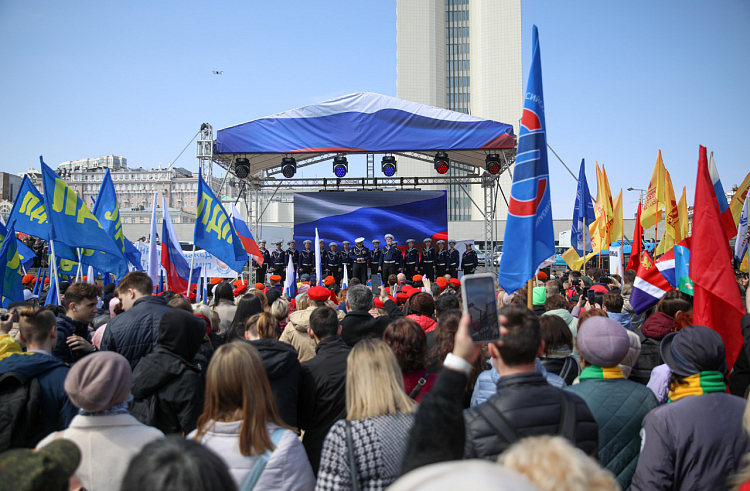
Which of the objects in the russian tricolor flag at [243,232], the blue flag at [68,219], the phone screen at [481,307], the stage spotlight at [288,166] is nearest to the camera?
the phone screen at [481,307]

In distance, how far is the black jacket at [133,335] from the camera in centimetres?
373

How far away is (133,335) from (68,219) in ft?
12.2

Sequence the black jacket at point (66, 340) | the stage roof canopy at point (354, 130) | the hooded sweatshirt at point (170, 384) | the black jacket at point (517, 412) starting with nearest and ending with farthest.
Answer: the black jacket at point (517, 412) < the hooded sweatshirt at point (170, 384) < the black jacket at point (66, 340) < the stage roof canopy at point (354, 130)

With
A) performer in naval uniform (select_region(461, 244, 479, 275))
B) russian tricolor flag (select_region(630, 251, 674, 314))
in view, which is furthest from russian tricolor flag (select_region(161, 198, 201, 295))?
performer in naval uniform (select_region(461, 244, 479, 275))

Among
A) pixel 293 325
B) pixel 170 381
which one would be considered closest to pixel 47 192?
pixel 293 325

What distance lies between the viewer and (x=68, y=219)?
6.64 m

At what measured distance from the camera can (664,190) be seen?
1022 centimetres

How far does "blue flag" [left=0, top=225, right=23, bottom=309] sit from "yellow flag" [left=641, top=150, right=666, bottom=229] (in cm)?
1041

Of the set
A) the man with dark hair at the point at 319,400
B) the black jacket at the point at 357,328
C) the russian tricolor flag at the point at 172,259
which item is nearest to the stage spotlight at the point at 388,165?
the russian tricolor flag at the point at 172,259

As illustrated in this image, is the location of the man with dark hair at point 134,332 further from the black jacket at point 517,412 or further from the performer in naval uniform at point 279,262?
the performer in naval uniform at point 279,262

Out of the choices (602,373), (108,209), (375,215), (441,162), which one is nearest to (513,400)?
(602,373)

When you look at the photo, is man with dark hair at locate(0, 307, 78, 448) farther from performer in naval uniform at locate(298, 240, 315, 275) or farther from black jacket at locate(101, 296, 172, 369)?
performer in naval uniform at locate(298, 240, 315, 275)

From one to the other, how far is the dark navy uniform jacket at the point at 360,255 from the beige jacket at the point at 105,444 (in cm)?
1467

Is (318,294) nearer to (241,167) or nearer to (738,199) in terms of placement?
(738,199)
